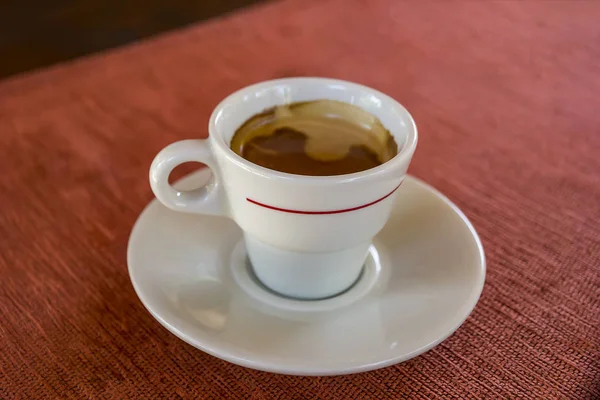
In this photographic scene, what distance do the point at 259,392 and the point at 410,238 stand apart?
0.22m

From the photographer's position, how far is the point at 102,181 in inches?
25.7

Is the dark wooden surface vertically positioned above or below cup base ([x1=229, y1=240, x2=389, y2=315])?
below

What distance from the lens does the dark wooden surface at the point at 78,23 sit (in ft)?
3.74

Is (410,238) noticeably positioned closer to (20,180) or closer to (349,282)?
(349,282)

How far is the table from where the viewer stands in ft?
1.46

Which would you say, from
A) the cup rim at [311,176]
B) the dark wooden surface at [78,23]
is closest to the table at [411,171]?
the cup rim at [311,176]

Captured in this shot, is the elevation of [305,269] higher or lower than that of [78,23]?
higher

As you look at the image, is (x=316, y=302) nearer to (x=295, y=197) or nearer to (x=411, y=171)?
(x=295, y=197)

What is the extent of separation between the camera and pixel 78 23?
1.28m

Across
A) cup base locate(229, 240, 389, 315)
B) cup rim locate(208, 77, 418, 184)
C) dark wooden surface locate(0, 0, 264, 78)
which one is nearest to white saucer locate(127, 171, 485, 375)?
cup base locate(229, 240, 389, 315)

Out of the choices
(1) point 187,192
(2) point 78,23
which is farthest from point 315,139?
(2) point 78,23

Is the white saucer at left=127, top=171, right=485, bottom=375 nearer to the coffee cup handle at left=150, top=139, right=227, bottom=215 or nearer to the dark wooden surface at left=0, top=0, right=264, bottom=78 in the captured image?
the coffee cup handle at left=150, top=139, right=227, bottom=215

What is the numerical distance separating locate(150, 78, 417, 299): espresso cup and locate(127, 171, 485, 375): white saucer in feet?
0.09

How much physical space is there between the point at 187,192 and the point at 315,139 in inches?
5.7
